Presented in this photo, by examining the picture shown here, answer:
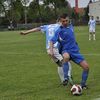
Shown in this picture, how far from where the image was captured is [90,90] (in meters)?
11.3

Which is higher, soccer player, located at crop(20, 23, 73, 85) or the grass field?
soccer player, located at crop(20, 23, 73, 85)

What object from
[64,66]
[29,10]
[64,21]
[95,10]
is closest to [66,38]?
[64,21]

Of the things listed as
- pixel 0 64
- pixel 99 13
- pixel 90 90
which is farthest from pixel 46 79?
pixel 99 13

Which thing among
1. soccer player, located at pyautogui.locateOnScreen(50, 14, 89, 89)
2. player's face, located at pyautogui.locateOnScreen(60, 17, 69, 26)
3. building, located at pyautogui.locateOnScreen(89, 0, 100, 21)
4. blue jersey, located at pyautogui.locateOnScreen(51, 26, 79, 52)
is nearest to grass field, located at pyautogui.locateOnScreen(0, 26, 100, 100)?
soccer player, located at pyautogui.locateOnScreen(50, 14, 89, 89)

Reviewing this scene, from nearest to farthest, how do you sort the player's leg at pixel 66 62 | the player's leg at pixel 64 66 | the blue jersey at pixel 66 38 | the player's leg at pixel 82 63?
the player's leg at pixel 82 63, the player's leg at pixel 66 62, the blue jersey at pixel 66 38, the player's leg at pixel 64 66

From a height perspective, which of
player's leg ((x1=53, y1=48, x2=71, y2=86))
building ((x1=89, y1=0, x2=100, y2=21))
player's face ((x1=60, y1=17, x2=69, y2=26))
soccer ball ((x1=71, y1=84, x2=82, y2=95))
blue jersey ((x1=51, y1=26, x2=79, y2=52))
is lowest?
building ((x1=89, y1=0, x2=100, y2=21))

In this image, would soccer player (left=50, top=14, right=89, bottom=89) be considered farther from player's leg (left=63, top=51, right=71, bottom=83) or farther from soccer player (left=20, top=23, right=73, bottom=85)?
soccer player (left=20, top=23, right=73, bottom=85)

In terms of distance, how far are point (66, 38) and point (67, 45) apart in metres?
0.19

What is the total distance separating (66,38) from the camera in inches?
456

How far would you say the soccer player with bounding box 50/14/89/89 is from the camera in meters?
11.3

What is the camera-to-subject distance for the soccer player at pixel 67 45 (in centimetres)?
1129

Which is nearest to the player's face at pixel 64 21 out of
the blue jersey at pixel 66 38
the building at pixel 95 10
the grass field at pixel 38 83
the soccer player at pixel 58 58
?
the blue jersey at pixel 66 38

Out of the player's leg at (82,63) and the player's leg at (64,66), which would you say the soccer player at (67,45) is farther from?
the player's leg at (64,66)

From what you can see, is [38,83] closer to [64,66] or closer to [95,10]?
[64,66]
